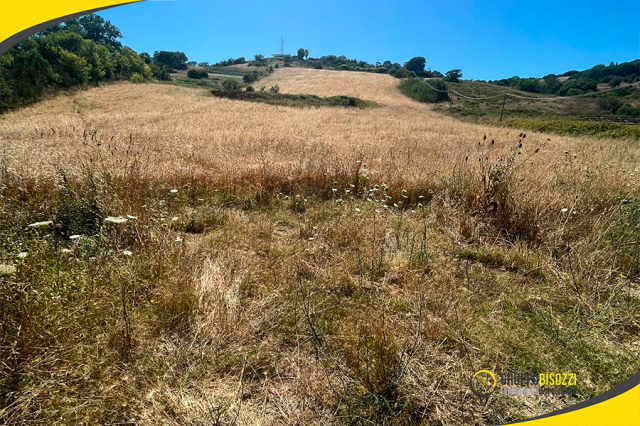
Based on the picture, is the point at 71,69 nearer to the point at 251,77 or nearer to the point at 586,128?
the point at 251,77

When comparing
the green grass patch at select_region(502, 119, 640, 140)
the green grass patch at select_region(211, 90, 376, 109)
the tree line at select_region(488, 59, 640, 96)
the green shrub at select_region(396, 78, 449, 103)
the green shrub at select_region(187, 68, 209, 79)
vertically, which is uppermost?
the green shrub at select_region(187, 68, 209, 79)

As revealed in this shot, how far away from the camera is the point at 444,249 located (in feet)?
11.4

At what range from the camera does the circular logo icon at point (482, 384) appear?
1641mm

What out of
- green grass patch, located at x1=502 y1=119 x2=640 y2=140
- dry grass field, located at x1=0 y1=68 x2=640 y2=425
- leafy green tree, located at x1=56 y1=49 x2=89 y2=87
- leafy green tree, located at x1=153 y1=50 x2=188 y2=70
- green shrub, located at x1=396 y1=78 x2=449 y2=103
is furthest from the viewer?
green shrub, located at x1=396 y1=78 x2=449 y2=103

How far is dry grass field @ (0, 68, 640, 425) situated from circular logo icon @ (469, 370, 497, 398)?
5cm

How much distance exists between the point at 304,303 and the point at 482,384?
1389 millimetres

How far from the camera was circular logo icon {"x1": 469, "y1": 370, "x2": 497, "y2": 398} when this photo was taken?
5.38ft

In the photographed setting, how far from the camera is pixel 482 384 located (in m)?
1.73

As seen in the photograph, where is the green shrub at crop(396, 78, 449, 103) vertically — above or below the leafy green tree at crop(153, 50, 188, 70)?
above

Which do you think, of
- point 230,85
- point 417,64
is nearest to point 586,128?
point 417,64

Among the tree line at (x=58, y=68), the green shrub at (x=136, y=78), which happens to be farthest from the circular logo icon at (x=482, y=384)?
the green shrub at (x=136, y=78)

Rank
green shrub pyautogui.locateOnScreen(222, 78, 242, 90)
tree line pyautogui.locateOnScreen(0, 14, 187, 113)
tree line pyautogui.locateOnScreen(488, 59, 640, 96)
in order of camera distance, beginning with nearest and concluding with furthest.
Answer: tree line pyautogui.locateOnScreen(488, 59, 640, 96) < tree line pyautogui.locateOnScreen(0, 14, 187, 113) < green shrub pyautogui.locateOnScreen(222, 78, 242, 90)

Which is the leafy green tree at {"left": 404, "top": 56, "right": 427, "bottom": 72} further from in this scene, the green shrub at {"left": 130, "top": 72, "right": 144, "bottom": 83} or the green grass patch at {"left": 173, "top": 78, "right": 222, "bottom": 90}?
the green grass patch at {"left": 173, "top": 78, "right": 222, "bottom": 90}

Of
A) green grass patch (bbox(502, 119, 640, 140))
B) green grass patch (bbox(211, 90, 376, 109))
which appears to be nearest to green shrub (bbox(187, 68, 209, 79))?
green grass patch (bbox(211, 90, 376, 109))
